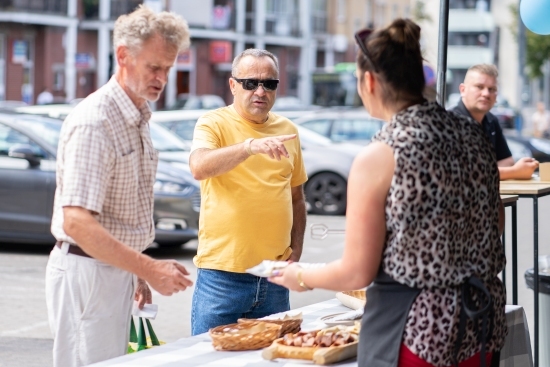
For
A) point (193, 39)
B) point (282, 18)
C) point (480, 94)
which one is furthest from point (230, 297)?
point (282, 18)

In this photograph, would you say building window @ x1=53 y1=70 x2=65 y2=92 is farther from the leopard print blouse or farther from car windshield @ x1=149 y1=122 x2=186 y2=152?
the leopard print blouse

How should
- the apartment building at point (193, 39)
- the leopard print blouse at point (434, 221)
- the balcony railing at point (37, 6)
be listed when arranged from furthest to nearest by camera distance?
1. the apartment building at point (193, 39)
2. the balcony railing at point (37, 6)
3. the leopard print blouse at point (434, 221)

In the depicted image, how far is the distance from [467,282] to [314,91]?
44932 mm

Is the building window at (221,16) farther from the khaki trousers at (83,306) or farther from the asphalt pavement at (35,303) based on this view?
the khaki trousers at (83,306)

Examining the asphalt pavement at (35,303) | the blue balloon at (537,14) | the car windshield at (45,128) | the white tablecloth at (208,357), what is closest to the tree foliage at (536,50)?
the asphalt pavement at (35,303)

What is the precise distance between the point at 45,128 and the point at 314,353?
907 cm

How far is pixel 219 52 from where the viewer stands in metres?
55.9

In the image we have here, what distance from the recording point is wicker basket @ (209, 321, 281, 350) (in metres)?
3.60

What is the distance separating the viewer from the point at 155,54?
136 inches

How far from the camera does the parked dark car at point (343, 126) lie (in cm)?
1891

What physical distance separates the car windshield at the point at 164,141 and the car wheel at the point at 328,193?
134 inches

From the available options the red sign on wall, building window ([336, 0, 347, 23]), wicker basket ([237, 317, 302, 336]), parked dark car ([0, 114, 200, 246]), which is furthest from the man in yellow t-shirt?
building window ([336, 0, 347, 23])

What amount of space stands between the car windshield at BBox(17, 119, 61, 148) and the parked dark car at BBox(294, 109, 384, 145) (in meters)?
7.54

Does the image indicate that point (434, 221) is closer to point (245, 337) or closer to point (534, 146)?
point (245, 337)
